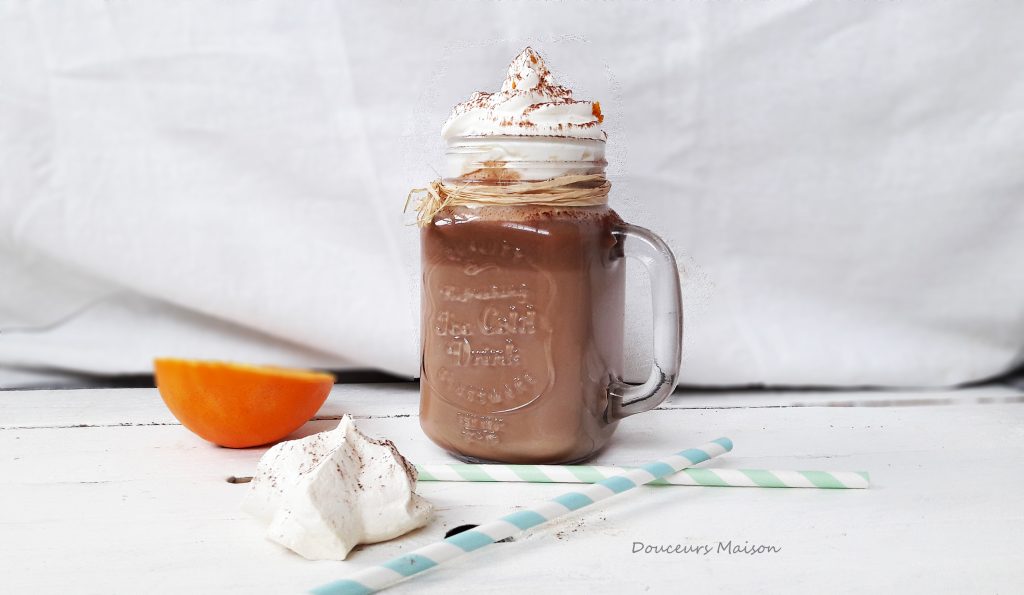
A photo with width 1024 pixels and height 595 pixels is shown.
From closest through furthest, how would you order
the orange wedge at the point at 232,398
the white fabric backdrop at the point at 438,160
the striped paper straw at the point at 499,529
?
the striped paper straw at the point at 499,529 → the orange wedge at the point at 232,398 → the white fabric backdrop at the point at 438,160

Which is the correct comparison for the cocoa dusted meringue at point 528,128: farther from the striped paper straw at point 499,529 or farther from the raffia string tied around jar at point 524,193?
the striped paper straw at point 499,529

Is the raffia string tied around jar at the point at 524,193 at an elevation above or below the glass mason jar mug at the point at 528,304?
above

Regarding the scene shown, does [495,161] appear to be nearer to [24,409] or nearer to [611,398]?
[611,398]

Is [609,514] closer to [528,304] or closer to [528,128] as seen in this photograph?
[528,304]

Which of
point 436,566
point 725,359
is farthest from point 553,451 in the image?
point 725,359

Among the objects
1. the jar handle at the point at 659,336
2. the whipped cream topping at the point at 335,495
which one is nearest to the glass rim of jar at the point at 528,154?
the jar handle at the point at 659,336

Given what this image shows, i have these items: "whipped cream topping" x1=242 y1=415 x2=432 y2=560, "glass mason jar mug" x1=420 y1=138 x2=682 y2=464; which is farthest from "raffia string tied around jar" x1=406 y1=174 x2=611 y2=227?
"whipped cream topping" x1=242 y1=415 x2=432 y2=560
